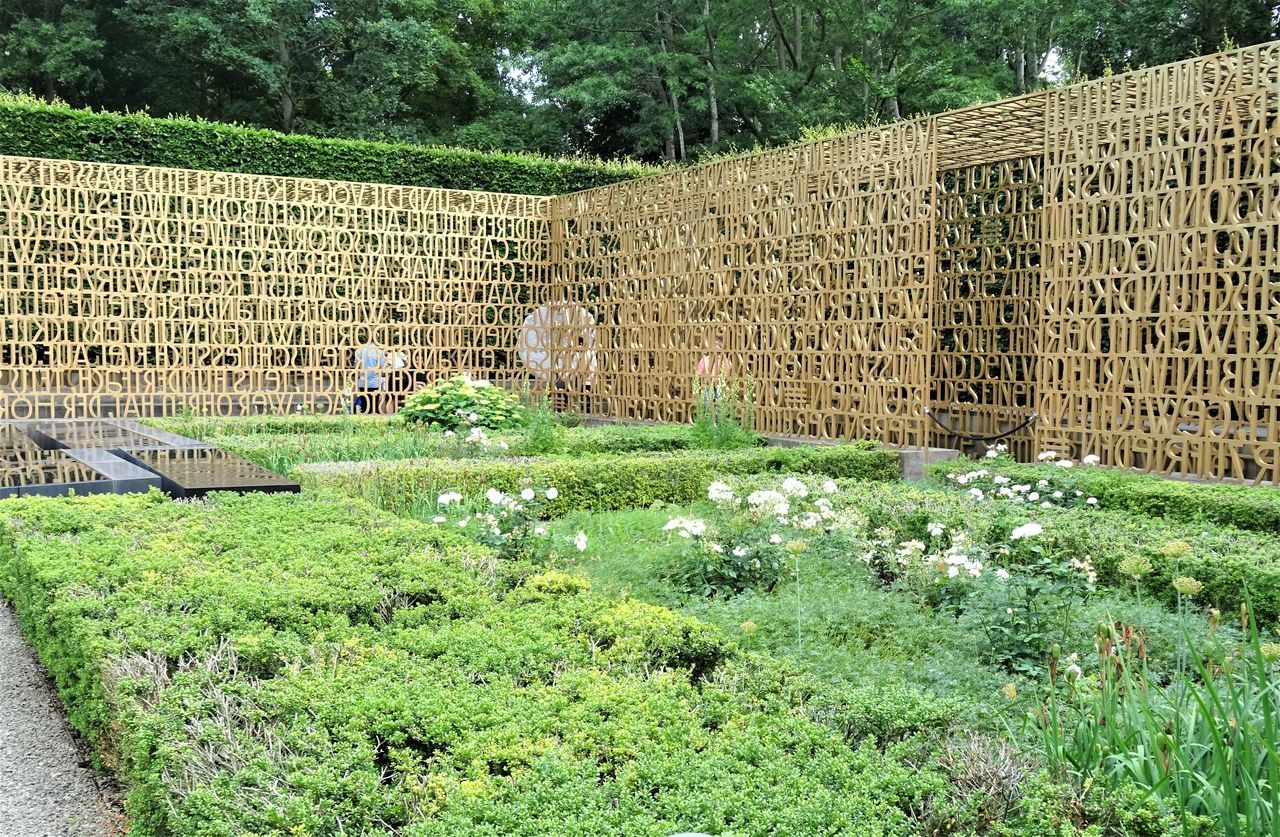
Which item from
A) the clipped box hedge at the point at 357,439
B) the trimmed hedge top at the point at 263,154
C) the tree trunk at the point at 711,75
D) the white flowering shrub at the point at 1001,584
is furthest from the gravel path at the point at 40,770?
the tree trunk at the point at 711,75

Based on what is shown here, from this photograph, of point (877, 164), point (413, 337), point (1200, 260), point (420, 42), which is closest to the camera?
point (1200, 260)

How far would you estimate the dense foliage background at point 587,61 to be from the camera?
22359 millimetres

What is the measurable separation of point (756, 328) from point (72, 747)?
348 inches

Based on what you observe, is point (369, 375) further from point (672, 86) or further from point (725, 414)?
point (672, 86)

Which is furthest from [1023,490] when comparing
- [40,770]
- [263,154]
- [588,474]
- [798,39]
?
[798,39]

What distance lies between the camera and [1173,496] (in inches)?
266

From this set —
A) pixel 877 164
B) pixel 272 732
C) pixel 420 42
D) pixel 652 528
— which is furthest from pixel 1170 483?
pixel 420 42

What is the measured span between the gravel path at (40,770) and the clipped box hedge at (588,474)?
2831 mm

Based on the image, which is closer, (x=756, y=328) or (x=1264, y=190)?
(x=1264, y=190)

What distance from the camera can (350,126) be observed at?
24438 millimetres

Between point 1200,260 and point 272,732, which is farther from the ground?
point 1200,260

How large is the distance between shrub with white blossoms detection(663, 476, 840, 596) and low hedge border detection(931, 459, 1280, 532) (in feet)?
8.12

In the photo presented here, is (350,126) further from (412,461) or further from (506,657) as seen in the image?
(506,657)

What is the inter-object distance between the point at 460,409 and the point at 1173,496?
23.8 ft
